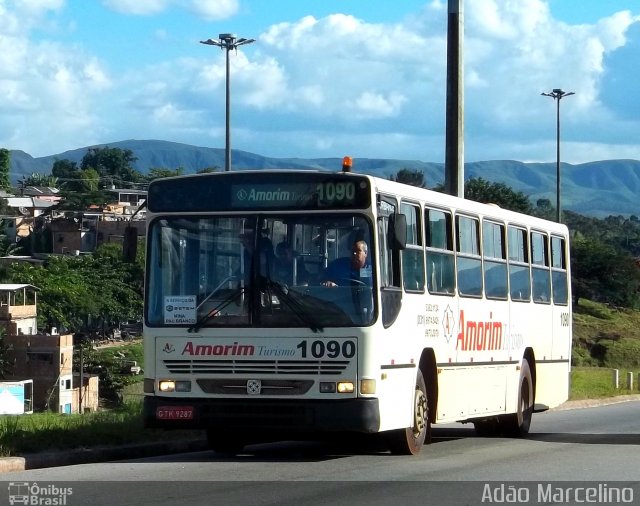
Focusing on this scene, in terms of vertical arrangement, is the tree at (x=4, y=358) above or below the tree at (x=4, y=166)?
below

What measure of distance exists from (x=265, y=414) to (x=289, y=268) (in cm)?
144

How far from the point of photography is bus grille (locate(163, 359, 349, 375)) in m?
12.4

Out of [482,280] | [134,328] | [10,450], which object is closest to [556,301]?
[482,280]

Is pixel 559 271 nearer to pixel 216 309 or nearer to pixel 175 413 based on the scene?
pixel 216 309

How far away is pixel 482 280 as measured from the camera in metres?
16.0

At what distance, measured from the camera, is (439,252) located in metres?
14.6

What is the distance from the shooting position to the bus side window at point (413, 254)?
529 inches

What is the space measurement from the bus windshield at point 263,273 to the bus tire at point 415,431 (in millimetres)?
1670

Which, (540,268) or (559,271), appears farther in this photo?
(559,271)

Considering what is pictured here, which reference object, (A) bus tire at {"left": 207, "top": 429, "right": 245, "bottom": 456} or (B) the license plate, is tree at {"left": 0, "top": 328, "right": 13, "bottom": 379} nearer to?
(A) bus tire at {"left": 207, "top": 429, "right": 245, "bottom": 456}

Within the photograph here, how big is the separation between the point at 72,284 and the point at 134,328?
33.5ft

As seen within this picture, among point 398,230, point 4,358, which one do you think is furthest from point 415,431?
point 4,358

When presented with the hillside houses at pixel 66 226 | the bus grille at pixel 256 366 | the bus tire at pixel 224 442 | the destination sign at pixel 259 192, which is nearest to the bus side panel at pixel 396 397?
the bus grille at pixel 256 366

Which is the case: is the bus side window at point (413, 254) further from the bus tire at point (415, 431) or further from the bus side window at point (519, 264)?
the bus side window at point (519, 264)
